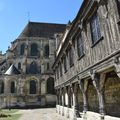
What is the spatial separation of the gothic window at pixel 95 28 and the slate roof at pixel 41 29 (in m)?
35.4

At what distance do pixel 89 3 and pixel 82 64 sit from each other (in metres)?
3.32

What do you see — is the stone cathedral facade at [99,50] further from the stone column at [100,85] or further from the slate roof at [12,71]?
the slate roof at [12,71]

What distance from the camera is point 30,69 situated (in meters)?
40.0

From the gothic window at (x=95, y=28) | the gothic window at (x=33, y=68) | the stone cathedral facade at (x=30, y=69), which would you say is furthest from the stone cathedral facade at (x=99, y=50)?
the gothic window at (x=33, y=68)

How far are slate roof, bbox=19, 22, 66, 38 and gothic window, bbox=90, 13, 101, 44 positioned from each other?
1392 inches

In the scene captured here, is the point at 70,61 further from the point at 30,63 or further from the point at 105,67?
the point at 30,63

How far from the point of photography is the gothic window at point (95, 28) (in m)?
7.60

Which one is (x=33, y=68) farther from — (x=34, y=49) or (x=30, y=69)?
(x=34, y=49)

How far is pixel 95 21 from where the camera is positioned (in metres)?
7.85

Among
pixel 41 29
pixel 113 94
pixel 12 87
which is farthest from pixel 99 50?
pixel 41 29

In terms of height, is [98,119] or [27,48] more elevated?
[27,48]

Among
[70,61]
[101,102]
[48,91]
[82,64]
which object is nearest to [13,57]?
[48,91]

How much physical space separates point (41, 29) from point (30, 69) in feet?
37.0

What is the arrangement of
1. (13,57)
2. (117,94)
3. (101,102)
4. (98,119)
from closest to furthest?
(101,102) → (98,119) → (117,94) → (13,57)
